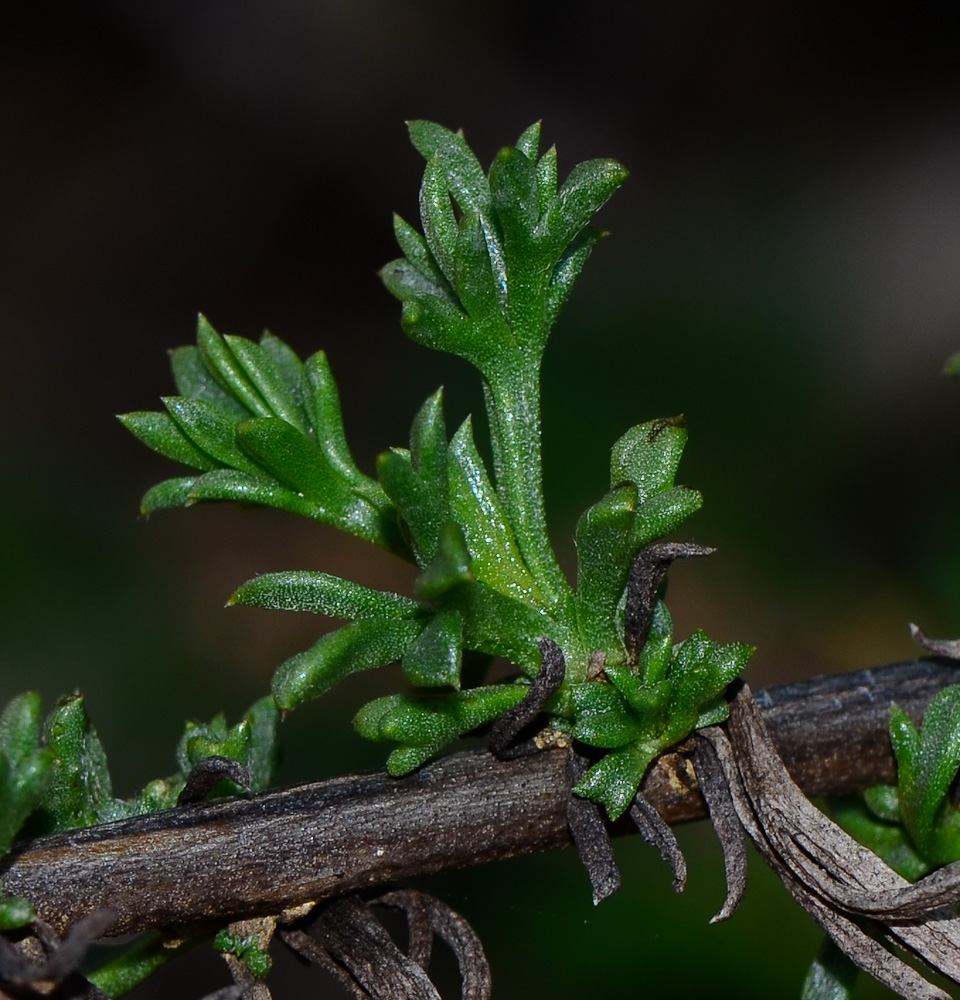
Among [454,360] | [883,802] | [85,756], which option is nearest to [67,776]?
[85,756]

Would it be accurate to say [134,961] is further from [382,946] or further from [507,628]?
[507,628]

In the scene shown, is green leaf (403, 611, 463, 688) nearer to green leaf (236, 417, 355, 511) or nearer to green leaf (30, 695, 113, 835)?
green leaf (236, 417, 355, 511)

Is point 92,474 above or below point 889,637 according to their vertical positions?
above

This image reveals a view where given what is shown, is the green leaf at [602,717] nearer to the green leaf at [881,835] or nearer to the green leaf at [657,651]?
the green leaf at [657,651]

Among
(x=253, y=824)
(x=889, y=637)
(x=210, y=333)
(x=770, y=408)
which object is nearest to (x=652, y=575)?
(x=253, y=824)

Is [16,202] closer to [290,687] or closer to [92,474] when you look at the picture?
[92,474]

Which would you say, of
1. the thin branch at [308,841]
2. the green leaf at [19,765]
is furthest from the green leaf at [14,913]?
the thin branch at [308,841]
